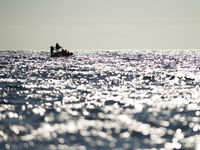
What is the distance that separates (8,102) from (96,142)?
40.7ft

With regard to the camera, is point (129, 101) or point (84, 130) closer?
point (84, 130)

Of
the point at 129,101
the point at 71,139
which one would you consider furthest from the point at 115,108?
the point at 71,139

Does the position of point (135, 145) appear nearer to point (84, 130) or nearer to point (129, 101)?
point (84, 130)

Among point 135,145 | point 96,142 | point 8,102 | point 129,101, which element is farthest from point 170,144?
point 8,102

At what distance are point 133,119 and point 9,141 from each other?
25.0 ft

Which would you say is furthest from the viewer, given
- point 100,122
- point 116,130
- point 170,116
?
point 170,116

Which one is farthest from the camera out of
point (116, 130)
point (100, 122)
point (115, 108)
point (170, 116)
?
point (115, 108)

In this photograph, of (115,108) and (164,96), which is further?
(164,96)

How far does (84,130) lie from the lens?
16125mm

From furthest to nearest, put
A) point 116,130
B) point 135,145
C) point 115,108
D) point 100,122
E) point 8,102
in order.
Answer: point 8,102
point 115,108
point 100,122
point 116,130
point 135,145

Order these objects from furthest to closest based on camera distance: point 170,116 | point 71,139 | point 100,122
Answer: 1. point 170,116
2. point 100,122
3. point 71,139

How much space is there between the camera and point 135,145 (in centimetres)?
1353

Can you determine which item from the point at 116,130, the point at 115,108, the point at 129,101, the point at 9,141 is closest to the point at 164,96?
the point at 129,101

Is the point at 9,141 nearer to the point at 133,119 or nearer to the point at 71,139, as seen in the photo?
the point at 71,139
